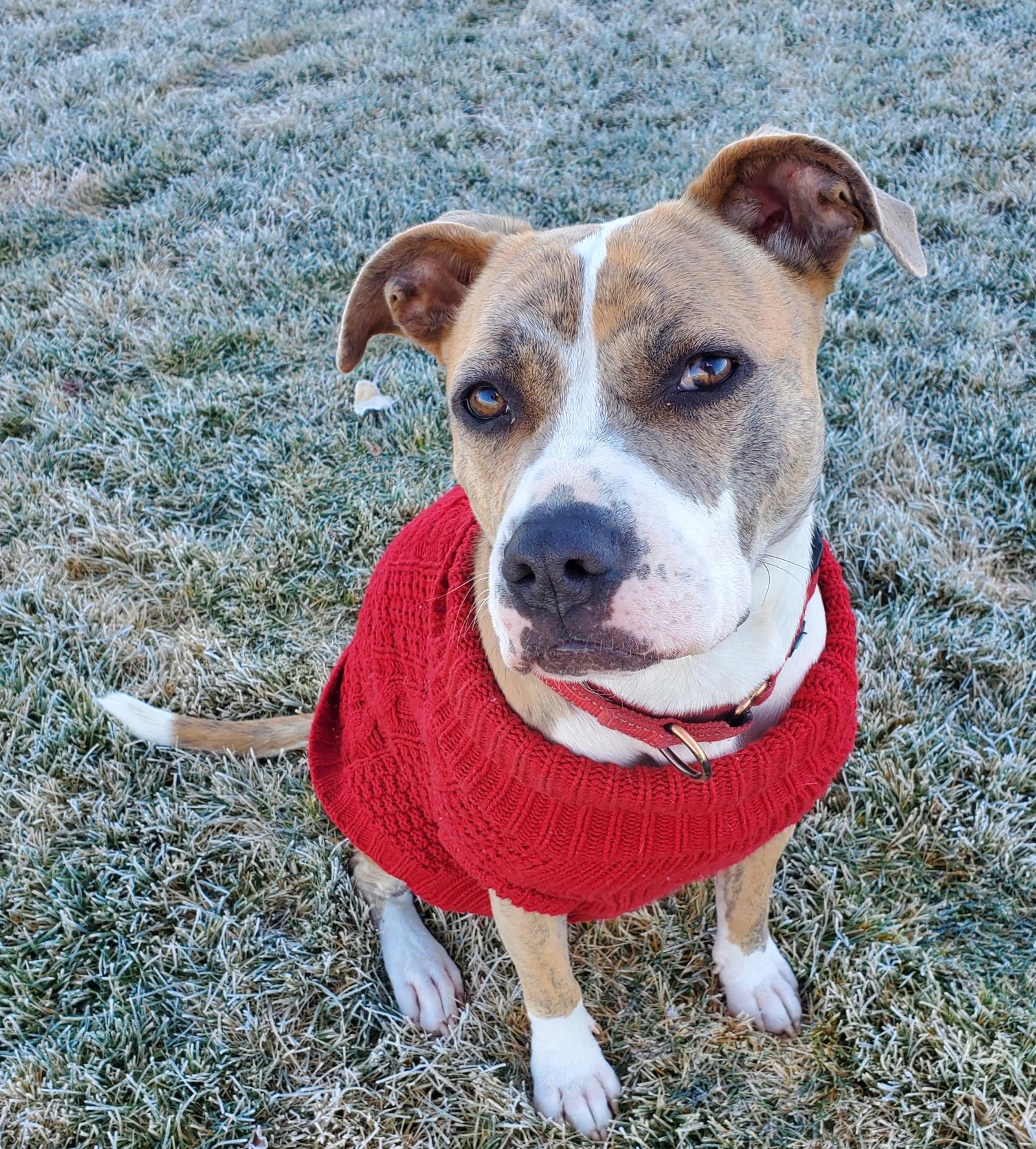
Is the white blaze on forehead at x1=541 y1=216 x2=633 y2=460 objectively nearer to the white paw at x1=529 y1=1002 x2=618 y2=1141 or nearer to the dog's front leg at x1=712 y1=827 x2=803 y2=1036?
the dog's front leg at x1=712 y1=827 x2=803 y2=1036

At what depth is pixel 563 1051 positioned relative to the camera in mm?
2461

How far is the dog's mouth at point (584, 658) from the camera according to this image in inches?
65.6

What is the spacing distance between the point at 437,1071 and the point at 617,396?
194 cm

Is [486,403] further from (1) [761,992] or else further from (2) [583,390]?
(1) [761,992]

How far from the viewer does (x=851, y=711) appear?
2.24 m

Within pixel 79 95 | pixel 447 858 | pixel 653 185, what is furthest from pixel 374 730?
pixel 79 95

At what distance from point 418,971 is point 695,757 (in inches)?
50.7

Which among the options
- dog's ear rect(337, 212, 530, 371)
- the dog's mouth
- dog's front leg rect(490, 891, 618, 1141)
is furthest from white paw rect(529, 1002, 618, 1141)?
dog's ear rect(337, 212, 530, 371)

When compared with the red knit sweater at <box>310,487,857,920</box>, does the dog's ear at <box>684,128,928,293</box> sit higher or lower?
higher

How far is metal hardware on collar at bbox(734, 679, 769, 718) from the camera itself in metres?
2.04

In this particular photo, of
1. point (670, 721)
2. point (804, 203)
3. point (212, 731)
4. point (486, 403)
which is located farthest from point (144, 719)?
point (804, 203)

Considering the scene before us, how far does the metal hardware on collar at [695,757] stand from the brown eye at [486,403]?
2.50ft

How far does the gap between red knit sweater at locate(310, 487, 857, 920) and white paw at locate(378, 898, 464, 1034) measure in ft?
1.03

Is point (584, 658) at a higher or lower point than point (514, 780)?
higher
